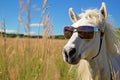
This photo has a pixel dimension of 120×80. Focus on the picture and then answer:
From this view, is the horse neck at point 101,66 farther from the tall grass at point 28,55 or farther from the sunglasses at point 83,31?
the tall grass at point 28,55

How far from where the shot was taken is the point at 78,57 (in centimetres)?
315

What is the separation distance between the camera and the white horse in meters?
3.22

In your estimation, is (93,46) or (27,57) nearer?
(93,46)

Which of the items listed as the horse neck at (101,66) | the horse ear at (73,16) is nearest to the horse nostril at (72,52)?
the horse neck at (101,66)

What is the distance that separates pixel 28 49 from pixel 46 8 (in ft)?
2.16

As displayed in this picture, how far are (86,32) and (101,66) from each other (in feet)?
1.47

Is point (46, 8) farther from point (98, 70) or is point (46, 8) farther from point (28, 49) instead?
point (98, 70)

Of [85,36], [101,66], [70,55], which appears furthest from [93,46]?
[70,55]

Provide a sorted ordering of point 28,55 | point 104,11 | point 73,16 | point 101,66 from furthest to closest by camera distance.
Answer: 1. point 28,55
2. point 73,16
3. point 104,11
4. point 101,66

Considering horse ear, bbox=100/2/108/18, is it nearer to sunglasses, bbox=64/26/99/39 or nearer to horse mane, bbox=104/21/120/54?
horse mane, bbox=104/21/120/54

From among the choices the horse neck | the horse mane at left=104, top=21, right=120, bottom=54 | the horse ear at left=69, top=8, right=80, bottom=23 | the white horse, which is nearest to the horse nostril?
the white horse

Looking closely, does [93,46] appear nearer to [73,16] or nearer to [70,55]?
[70,55]

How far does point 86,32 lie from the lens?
11.1 ft

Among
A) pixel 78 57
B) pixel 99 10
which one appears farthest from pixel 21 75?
pixel 99 10
